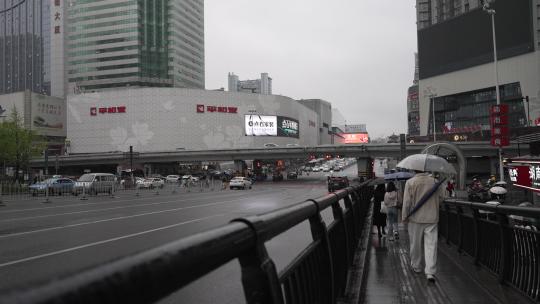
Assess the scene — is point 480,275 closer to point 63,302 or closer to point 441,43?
point 63,302

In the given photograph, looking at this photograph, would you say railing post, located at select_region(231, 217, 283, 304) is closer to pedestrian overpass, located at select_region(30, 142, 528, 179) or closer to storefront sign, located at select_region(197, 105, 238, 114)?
pedestrian overpass, located at select_region(30, 142, 528, 179)

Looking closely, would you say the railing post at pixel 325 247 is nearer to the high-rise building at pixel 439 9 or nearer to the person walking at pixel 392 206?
the person walking at pixel 392 206

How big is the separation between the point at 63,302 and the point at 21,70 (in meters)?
222

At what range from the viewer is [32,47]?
188 meters

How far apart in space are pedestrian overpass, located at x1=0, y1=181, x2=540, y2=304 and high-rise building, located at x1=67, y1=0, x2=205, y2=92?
16149 cm

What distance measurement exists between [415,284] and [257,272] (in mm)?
5766

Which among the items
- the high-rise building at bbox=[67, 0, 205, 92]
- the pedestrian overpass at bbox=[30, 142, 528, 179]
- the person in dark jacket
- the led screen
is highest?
the high-rise building at bbox=[67, 0, 205, 92]

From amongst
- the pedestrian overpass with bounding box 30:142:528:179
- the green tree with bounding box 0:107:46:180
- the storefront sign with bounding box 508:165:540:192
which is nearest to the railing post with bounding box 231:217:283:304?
the storefront sign with bounding box 508:165:540:192

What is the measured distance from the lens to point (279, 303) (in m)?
2.22

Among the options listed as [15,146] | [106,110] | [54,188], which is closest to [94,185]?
[54,188]

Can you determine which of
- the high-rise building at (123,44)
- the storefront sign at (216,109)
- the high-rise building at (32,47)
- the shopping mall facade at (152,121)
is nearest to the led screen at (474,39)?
the storefront sign at (216,109)

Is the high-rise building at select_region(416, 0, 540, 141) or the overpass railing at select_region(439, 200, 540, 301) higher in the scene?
the high-rise building at select_region(416, 0, 540, 141)

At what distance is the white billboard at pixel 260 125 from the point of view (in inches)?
5413

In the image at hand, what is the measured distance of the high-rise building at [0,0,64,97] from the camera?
175875mm
